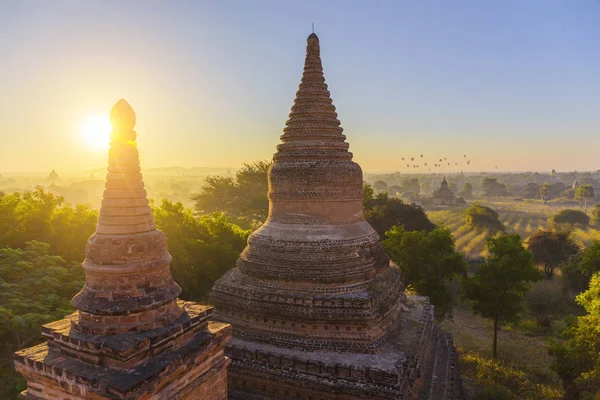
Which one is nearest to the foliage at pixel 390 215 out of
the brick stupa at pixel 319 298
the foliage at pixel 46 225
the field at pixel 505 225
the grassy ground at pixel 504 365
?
the field at pixel 505 225

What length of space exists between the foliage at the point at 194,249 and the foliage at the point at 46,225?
12.6 ft

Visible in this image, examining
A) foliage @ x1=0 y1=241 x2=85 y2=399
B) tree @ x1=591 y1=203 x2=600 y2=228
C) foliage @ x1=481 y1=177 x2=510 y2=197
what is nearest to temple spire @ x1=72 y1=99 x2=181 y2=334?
foliage @ x1=0 y1=241 x2=85 y2=399

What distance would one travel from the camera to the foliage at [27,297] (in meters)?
12.0

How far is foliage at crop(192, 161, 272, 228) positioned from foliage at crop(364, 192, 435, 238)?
10.2 m

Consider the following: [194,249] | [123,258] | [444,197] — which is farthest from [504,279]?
[444,197]

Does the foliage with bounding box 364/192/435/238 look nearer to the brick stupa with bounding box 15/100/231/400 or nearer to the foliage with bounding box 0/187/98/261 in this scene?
the foliage with bounding box 0/187/98/261

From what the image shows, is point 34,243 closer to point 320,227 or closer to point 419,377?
point 320,227

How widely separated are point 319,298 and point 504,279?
12521 millimetres

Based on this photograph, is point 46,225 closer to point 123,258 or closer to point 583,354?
point 123,258

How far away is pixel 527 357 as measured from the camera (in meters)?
20.5

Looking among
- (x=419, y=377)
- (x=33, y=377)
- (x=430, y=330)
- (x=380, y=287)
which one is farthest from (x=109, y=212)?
(x=430, y=330)

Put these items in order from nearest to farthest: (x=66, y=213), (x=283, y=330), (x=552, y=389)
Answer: (x=283, y=330), (x=552, y=389), (x=66, y=213)

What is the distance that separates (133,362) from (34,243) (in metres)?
14.6

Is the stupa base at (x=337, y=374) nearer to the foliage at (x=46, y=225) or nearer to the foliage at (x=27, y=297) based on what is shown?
the foliage at (x=27, y=297)
